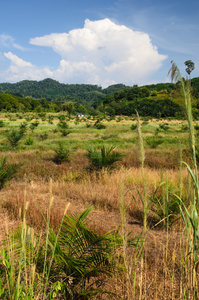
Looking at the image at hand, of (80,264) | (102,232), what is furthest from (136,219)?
(80,264)

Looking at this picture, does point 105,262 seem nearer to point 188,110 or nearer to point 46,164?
point 188,110

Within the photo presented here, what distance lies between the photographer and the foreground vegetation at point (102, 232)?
1.35 meters

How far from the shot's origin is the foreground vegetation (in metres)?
1.35

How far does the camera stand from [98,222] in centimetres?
334

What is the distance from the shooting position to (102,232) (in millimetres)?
2988

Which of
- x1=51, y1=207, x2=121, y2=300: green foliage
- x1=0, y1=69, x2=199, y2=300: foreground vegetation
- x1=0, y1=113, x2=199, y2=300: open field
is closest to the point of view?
x1=0, y1=69, x2=199, y2=300: foreground vegetation

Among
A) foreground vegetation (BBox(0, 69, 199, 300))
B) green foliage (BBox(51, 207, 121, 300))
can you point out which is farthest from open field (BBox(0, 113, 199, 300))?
green foliage (BBox(51, 207, 121, 300))

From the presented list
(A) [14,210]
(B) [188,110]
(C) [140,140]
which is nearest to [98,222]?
(A) [14,210]

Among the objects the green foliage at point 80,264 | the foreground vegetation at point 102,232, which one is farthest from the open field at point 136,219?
the green foliage at point 80,264

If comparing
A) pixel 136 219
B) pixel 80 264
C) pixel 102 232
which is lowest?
pixel 136 219

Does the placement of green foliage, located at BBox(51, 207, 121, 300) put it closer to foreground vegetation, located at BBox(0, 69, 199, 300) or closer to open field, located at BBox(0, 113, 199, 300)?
foreground vegetation, located at BBox(0, 69, 199, 300)

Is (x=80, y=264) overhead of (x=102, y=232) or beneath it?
overhead

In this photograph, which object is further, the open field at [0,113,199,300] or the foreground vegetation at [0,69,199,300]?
the open field at [0,113,199,300]

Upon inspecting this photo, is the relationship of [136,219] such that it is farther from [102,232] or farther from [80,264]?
[80,264]
